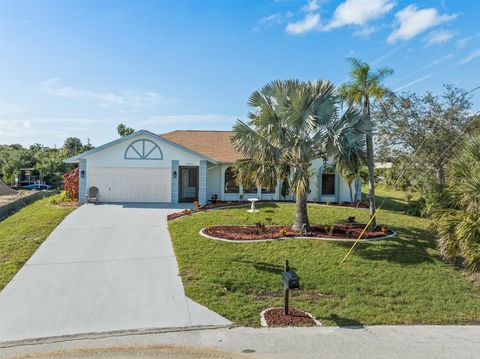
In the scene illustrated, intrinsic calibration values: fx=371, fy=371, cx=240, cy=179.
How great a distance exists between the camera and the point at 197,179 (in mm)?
24297

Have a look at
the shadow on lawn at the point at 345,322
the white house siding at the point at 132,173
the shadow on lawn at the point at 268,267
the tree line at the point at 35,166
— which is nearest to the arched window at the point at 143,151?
the white house siding at the point at 132,173

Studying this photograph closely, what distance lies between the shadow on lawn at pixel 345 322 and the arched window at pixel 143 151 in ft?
53.6

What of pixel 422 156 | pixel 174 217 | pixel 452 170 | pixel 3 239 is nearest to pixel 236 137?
pixel 174 217

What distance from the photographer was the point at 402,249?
1244cm

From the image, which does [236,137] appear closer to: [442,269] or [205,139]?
[442,269]

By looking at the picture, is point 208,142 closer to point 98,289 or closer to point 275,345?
point 98,289

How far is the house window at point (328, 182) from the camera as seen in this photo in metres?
23.8

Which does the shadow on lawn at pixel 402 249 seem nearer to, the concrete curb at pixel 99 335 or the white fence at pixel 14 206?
the concrete curb at pixel 99 335

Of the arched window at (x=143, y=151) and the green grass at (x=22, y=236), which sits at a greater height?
the arched window at (x=143, y=151)

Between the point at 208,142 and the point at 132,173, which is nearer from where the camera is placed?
the point at 132,173

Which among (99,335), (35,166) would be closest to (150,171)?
(99,335)

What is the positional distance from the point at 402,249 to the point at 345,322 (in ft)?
19.7

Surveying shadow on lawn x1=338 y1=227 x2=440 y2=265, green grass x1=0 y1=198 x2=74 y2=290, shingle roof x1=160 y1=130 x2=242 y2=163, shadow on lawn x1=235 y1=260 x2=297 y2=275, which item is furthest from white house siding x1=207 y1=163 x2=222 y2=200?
shadow on lawn x1=235 y1=260 x2=297 y2=275

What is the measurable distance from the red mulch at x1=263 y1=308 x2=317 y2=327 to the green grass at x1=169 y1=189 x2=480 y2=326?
290 millimetres
